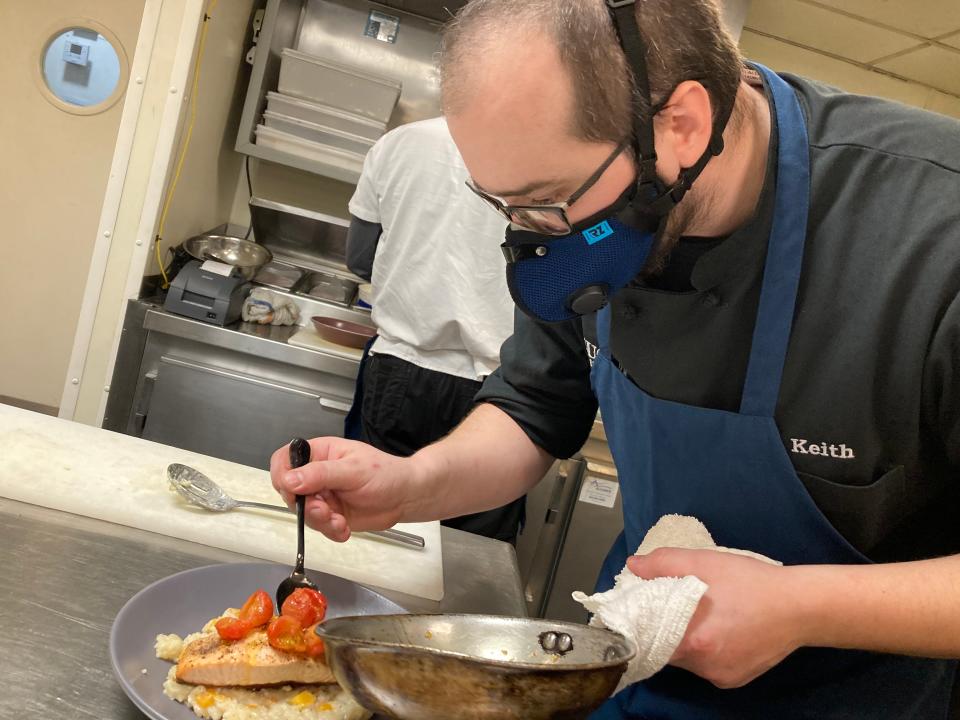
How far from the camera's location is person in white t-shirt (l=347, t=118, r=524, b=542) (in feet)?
8.45

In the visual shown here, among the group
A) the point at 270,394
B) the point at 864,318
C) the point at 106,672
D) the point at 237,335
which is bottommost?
the point at 270,394

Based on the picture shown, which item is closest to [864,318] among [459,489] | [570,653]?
[570,653]

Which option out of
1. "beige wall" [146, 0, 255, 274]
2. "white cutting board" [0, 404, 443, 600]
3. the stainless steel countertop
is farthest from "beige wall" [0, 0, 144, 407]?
the stainless steel countertop

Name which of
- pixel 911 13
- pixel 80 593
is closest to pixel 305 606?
pixel 80 593

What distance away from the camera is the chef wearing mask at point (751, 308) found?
803 millimetres

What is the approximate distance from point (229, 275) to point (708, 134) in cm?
235

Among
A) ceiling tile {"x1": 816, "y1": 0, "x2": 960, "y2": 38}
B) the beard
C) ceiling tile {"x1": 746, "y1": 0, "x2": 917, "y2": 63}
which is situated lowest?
the beard

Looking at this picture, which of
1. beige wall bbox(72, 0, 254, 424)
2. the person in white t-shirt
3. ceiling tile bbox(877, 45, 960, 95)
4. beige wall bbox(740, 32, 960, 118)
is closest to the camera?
the person in white t-shirt

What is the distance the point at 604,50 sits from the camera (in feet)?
2.69

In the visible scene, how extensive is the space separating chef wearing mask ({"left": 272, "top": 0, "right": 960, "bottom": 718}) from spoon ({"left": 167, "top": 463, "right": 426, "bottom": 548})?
0.25 m

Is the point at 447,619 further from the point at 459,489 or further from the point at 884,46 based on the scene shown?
the point at 884,46

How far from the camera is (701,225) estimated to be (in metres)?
0.98

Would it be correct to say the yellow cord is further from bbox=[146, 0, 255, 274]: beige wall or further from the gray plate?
the gray plate

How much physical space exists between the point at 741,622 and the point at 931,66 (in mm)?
3997
